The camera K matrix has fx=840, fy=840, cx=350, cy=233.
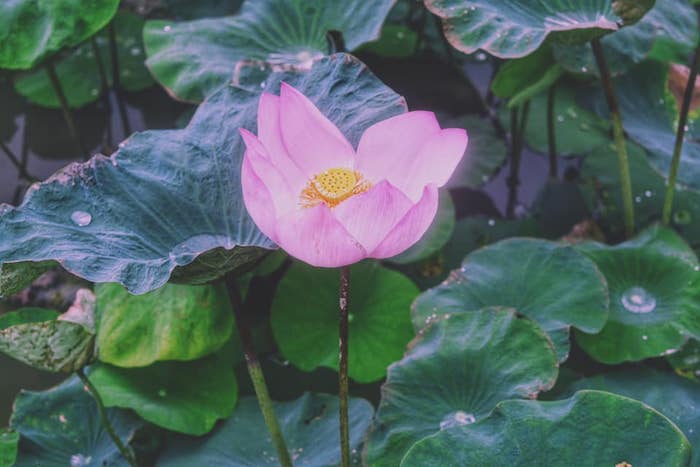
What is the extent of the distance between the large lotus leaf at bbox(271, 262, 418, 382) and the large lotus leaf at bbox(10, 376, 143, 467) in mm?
321

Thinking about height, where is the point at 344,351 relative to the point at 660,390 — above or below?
above

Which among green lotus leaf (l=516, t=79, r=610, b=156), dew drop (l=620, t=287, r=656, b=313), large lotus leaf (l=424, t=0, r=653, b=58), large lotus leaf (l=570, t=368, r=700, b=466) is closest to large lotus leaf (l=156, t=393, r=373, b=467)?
large lotus leaf (l=570, t=368, r=700, b=466)

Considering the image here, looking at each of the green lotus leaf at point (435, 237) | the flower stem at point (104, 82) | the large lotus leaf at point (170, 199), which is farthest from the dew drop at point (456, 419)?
the flower stem at point (104, 82)

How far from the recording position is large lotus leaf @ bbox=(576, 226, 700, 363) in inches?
56.2

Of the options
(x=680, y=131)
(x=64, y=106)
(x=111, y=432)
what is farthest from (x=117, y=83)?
(x=680, y=131)

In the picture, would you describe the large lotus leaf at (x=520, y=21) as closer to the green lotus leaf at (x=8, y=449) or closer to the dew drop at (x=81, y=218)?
the dew drop at (x=81, y=218)

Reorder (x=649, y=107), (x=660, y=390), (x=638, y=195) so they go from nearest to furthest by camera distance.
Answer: (x=660, y=390) → (x=649, y=107) → (x=638, y=195)

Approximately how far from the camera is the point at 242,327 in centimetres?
124

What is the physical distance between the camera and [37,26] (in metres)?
1.58

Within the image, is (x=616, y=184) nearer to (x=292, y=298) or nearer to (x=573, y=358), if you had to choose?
(x=573, y=358)

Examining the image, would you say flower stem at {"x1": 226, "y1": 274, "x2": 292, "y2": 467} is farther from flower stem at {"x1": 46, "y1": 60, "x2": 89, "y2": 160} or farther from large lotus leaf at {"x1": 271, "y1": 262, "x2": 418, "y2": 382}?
flower stem at {"x1": 46, "y1": 60, "x2": 89, "y2": 160}

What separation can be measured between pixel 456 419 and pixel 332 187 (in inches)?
16.9

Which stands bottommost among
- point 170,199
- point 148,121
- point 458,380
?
point 148,121

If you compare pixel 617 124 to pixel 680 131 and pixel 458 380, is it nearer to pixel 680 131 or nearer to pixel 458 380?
pixel 680 131
